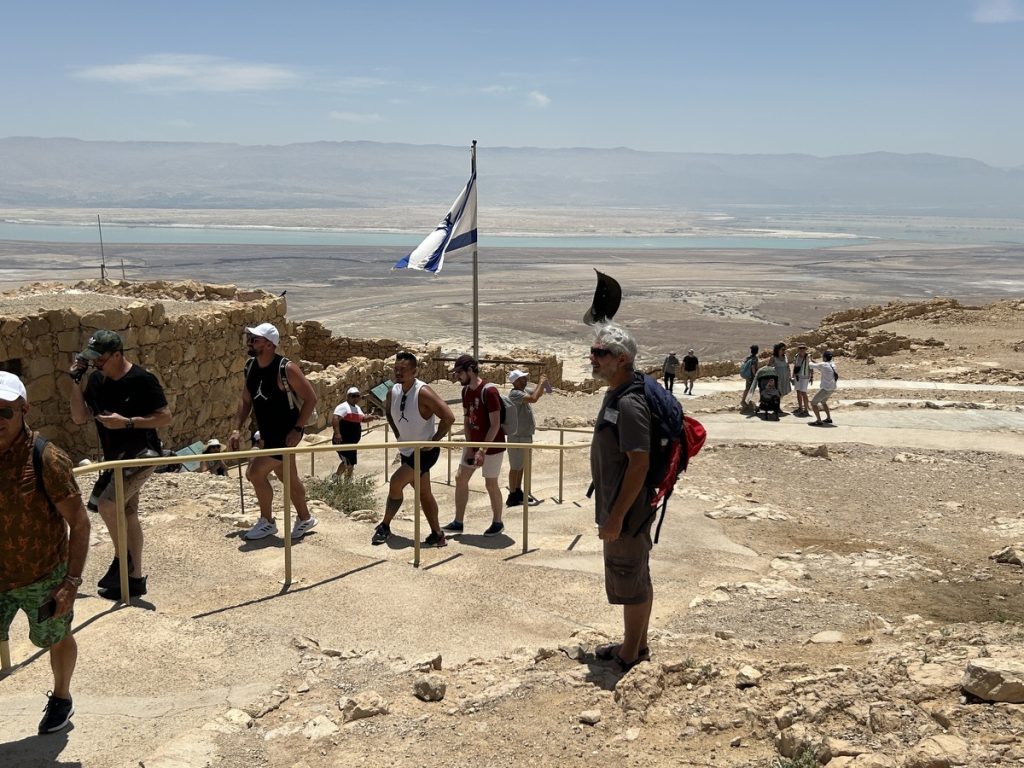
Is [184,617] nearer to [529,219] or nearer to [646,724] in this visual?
[646,724]

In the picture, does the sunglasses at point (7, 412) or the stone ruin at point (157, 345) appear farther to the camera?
the stone ruin at point (157, 345)

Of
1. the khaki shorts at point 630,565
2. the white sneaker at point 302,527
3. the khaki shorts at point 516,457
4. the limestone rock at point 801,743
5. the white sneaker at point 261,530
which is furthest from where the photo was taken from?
the khaki shorts at point 516,457

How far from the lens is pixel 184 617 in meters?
5.58

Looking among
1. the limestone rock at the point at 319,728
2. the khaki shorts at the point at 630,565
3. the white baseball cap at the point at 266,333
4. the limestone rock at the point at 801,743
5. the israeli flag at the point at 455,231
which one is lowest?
the limestone rock at the point at 319,728

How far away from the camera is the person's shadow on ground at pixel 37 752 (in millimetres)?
3973

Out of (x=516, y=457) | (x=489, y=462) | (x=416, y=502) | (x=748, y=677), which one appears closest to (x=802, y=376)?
(x=516, y=457)

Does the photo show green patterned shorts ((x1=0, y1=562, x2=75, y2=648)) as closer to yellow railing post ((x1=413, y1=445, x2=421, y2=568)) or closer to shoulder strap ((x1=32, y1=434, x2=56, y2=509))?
shoulder strap ((x1=32, y1=434, x2=56, y2=509))

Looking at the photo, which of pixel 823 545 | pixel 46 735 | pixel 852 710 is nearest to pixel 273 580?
pixel 46 735

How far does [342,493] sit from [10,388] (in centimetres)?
565

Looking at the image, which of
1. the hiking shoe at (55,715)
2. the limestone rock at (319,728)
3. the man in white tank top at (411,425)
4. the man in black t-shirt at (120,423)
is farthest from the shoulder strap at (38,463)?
the man in white tank top at (411,425)

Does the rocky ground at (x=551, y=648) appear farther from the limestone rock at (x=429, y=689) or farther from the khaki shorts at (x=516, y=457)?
the khaki shorts at (x=516, y=457)

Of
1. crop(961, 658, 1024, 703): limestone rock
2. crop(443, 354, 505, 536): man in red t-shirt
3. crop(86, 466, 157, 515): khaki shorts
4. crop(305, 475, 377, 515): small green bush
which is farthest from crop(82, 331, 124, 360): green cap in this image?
crop(961, 658, 1024, 703): limestone rock

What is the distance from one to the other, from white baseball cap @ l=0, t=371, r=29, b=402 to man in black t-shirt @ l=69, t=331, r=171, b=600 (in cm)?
184

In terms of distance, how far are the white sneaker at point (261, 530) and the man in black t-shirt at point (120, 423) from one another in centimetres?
112
